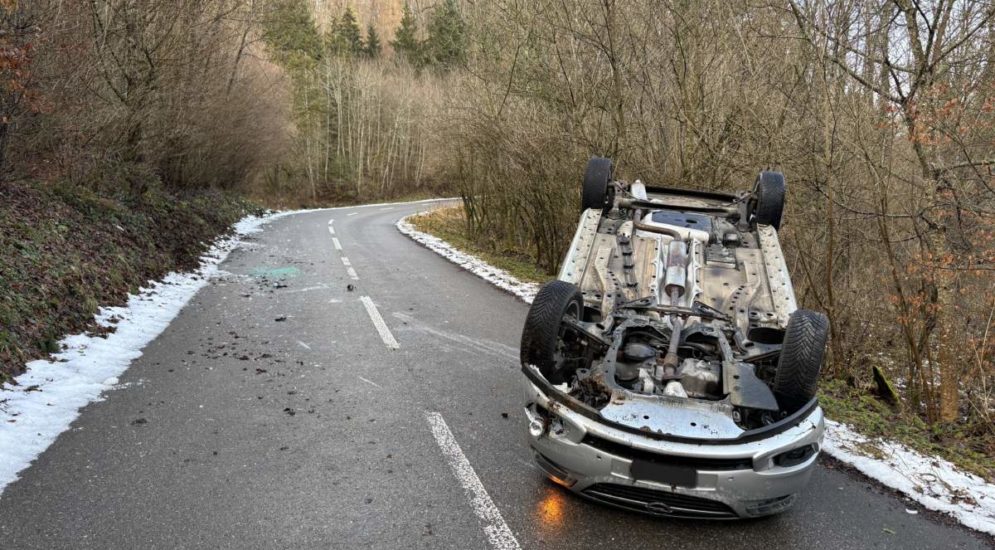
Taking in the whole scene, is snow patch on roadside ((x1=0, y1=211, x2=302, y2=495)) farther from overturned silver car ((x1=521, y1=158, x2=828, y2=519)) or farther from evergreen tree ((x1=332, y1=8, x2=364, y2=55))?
evergreen tree ((x1=332, y1=8, x2=364, y2=55))

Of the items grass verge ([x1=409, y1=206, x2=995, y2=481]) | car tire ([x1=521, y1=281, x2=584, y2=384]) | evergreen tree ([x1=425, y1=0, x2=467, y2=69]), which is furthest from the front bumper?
evergreen tree ([x1=425, y1=0, x2=467, y2=69])

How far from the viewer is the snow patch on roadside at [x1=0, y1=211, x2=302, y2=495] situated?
14.0 feet

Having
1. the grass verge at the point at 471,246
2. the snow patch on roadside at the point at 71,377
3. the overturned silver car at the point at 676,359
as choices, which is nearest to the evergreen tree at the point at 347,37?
the grass verge at the point at 471,246

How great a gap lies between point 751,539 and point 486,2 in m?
12.2

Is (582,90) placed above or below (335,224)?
above

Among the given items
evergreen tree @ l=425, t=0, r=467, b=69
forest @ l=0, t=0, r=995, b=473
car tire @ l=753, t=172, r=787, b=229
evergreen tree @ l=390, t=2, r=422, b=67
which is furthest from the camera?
evergreen tree @ l=390, t=2, r=422, b=67

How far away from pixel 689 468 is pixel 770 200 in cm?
339

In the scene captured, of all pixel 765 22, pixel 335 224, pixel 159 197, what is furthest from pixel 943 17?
pixel 335 224

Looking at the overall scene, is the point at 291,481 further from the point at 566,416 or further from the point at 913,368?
the point at 913,368

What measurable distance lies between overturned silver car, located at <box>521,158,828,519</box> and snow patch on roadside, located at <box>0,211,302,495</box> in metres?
3.61

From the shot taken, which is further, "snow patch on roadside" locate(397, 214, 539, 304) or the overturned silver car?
"snow patch on roadside" locate(397, 214, 539, 304)

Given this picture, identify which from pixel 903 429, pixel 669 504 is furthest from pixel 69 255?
pixel 903 429

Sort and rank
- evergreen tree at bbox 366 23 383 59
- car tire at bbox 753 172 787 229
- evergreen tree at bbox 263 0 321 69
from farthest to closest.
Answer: evergreen tree at bbox 366 23 383 59, evergreen tree at bbox 263 0 321 69, car tire at bbox 753 172 787 229

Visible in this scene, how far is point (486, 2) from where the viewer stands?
13.0 meters
